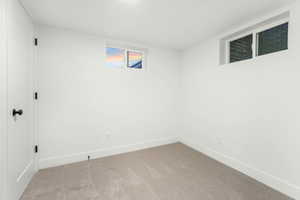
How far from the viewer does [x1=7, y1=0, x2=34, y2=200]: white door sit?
148 cm

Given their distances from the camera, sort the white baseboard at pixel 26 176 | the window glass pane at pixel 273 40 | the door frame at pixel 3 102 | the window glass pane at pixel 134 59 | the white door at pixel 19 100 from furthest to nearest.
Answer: the window glass pane at pixel 134 59
the window glass pane at pixel 273 40
the white baseboard at pixel 26 176
the white door at pixel 19 100
the door frame at pixel 3 102

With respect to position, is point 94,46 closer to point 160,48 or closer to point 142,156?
point 160,48

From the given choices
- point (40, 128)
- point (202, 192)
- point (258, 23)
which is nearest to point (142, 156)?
point (202, 192)

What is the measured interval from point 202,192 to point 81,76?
2.62 meters

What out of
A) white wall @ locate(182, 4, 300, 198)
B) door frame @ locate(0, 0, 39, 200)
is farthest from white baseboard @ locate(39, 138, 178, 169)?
door frame @ locate(0, 0, 39, 200)

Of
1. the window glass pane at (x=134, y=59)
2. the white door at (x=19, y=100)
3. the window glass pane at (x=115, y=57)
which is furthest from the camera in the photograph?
the window glass pane at (x=134, y=59)

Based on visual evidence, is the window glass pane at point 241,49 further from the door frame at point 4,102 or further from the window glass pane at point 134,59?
the door frame at point 4,102

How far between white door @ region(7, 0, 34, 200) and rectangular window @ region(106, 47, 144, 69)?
4.08ft

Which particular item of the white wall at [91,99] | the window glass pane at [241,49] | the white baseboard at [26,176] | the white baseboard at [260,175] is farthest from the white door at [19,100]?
the window glass pane at [241,49]

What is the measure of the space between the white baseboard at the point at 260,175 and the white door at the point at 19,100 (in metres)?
A: 2.96

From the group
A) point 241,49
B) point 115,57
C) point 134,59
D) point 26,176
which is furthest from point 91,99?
point 241,49

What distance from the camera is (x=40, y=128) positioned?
2295 mm

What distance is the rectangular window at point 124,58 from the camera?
2900 millimetres

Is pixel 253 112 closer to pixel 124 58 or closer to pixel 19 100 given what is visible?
pixel 124 58
